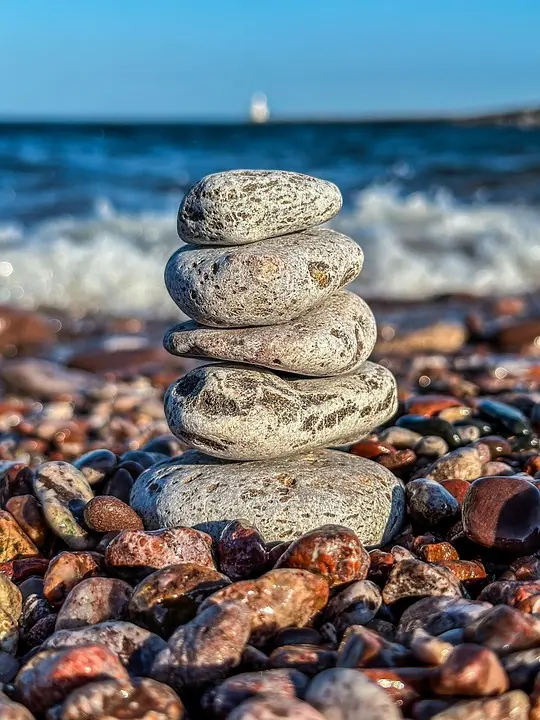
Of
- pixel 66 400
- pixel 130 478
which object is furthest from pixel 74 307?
pixel 130 478

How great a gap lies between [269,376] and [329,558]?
1013mm

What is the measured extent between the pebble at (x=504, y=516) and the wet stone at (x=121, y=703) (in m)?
1.42

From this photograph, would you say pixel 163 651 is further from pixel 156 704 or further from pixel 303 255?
pixel 303 255

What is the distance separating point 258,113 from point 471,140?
36.3m

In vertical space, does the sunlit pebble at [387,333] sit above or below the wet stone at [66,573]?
below

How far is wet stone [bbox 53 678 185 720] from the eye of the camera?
2.08 m

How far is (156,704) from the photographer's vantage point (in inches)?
84.0

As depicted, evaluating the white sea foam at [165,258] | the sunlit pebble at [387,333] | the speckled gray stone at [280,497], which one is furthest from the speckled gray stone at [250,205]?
the white sea foam at [165,258]

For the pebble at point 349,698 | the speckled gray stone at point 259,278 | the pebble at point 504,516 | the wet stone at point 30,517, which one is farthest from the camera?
the wet stone at point 30,517

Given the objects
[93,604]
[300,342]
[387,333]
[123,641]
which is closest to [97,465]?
[300,342]

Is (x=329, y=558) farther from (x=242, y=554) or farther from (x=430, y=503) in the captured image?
(x=430, y=503)

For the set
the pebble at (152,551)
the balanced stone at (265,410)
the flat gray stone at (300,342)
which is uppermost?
the flat gray stone at (300,342)

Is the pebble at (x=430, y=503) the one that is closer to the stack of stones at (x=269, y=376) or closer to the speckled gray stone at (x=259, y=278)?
the stack of stones at (x=269, y=376)

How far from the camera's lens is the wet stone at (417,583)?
9.13 feet
